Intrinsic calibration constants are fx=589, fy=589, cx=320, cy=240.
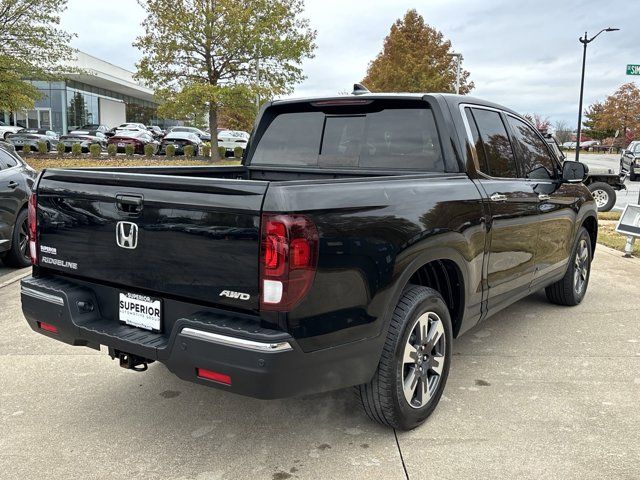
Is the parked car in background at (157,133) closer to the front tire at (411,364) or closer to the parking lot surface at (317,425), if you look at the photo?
the parking lot surface at (317,425)

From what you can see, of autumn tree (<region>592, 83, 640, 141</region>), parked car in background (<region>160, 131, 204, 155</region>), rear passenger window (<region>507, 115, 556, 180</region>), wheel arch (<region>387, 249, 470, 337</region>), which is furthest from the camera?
autumn tree (<region>592, 83, 640, 141</region>)

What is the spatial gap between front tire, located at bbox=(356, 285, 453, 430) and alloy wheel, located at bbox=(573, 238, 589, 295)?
109 inches

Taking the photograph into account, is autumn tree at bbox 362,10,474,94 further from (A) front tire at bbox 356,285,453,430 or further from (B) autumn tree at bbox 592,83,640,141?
(B) autumn tree at bbox 592,83,640,141

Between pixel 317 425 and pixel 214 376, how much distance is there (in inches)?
39.8

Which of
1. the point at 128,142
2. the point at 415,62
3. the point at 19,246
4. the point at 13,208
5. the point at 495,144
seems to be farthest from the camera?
the point at 415,62

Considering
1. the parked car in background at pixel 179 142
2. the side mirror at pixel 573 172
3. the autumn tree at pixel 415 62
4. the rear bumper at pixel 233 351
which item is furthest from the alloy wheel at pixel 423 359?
the autumn tree at pixel 415 62

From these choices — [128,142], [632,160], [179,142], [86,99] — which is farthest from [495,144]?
[86,99]

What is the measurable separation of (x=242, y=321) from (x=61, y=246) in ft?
4.12

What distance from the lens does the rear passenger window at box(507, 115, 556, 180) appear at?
4574 millimetres

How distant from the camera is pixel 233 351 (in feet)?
8.14

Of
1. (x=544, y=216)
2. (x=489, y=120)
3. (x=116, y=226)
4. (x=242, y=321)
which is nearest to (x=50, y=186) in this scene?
(x=116, y=226)

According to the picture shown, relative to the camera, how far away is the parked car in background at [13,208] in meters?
6.79

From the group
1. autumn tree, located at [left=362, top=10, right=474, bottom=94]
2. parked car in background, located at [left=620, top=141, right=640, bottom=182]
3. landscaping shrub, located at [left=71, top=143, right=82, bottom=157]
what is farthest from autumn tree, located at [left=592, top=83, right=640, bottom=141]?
landscaping shrub, located at [left=71, top=143, right=82, bottom=157]

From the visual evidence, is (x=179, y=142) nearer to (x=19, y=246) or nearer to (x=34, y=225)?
(x=19, y=246)
